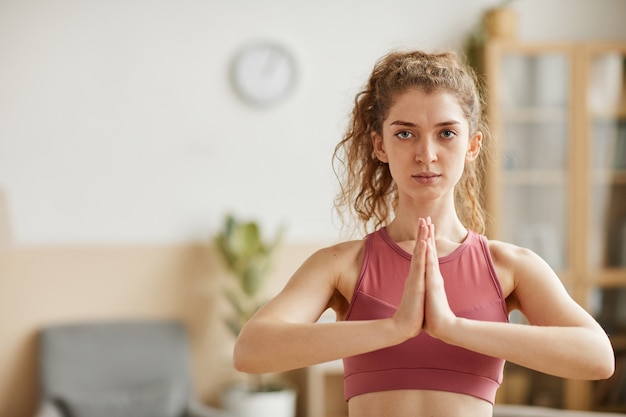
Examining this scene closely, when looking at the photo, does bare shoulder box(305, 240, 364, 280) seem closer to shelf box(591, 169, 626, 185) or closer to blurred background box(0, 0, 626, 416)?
blurred background box(0, 0, 626, 416)

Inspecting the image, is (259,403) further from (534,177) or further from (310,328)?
(310,328)

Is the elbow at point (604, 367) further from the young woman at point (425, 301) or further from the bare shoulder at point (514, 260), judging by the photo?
the bare shoulder at point (514, 260)

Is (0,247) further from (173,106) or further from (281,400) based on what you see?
(281,400)

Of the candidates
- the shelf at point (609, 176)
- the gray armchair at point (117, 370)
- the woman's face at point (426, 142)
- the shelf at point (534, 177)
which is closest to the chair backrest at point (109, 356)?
the gray armchair at point (117, 370)

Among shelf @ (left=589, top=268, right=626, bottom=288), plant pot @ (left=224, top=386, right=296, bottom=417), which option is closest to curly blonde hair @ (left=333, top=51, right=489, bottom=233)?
plant pot @ (left=224, top=386, right=296, bottom=417)

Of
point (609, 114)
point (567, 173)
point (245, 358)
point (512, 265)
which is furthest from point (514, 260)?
point (609, 114)

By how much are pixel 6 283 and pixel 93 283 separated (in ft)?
1.30

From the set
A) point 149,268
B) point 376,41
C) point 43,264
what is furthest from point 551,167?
point 43,264

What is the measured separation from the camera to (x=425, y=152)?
1282 millimetres

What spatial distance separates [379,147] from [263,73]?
3.20 meters

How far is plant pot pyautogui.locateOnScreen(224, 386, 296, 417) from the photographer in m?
4.21

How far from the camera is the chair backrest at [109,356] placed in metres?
4.14

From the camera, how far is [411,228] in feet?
4.54

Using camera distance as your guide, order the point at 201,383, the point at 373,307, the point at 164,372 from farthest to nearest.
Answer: the point at 201,383 → the point at 164,372 → the point at 373,307
